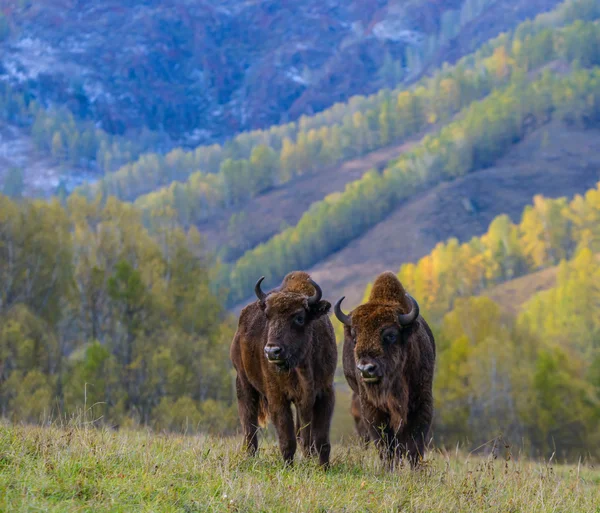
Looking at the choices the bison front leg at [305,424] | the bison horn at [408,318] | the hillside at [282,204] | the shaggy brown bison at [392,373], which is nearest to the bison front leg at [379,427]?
the shaggy brown bison at [392,373]

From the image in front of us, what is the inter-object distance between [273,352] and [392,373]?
1.61 m

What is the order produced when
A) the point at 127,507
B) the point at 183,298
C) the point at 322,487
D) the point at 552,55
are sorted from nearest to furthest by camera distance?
the point at 127,507 → the point at 322,487 → the point at 183,298 → the point at 552,55

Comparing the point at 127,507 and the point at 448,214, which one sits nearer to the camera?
the point at 127,507

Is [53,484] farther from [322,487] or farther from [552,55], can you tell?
[552,55]

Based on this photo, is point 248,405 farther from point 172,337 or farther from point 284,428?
point 172,337

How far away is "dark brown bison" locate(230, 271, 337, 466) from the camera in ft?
32.2

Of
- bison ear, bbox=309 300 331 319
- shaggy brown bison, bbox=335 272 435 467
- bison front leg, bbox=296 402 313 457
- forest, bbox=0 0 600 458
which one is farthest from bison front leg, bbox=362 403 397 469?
forest, bbox=0 0 600 458

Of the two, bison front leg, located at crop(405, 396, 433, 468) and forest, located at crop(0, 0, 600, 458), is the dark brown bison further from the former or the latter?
forest, located at crop(0, 0, 600, 458)

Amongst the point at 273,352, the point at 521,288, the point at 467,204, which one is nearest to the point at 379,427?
the point at 273,352

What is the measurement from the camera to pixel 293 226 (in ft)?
513

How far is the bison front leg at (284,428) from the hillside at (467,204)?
10761 centimetres

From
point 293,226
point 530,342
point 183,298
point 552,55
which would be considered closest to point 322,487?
point 183,298

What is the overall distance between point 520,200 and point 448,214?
11.7 metres

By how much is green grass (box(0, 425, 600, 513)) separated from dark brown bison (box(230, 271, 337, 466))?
550mm
